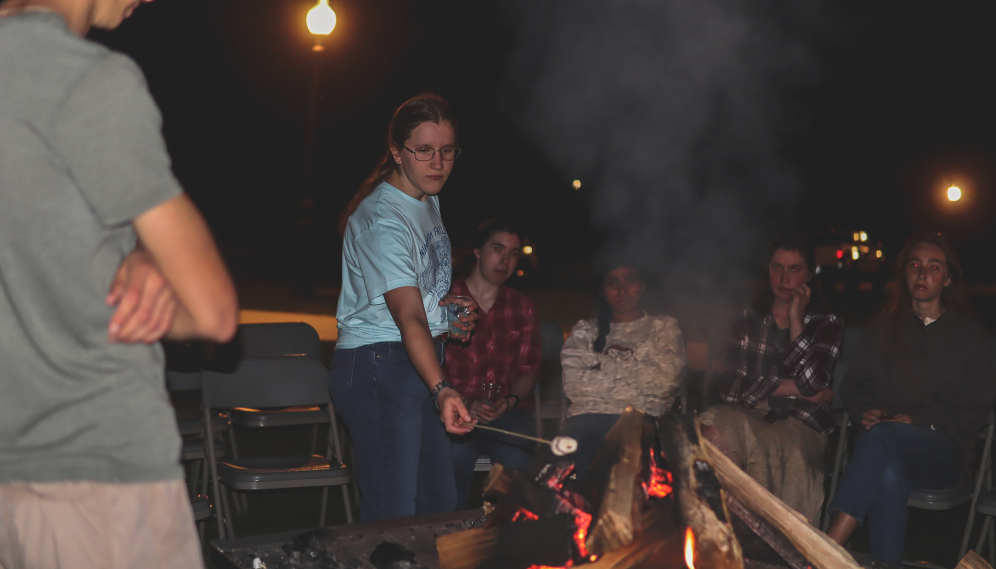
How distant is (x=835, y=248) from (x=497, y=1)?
1654cm

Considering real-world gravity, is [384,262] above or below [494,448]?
above

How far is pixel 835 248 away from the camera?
62.8ft

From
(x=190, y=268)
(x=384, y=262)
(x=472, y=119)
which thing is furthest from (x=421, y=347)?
(x=472, y=119)

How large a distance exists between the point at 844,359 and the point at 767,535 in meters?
2.73

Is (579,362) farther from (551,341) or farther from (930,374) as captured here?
(930,374)

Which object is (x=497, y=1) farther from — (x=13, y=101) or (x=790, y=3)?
(x=13, y=101)

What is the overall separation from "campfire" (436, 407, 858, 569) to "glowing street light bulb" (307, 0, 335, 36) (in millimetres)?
7251

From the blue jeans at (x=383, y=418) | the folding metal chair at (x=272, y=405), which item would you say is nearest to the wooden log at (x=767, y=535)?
the blue jeans at (x=383, y=418)

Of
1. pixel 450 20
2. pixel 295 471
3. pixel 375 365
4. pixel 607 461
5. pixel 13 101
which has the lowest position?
pixel 295 471

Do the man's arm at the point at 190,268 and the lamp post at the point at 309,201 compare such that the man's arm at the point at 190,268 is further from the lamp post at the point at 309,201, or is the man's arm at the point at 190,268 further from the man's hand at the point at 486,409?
the lamp post at the point at 309,201

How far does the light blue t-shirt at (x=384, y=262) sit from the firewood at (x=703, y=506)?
38.4 inches

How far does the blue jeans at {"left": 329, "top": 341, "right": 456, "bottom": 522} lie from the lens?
2.64 metres

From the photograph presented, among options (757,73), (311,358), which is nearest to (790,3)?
(757,73)

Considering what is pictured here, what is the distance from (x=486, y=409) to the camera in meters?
3.98
